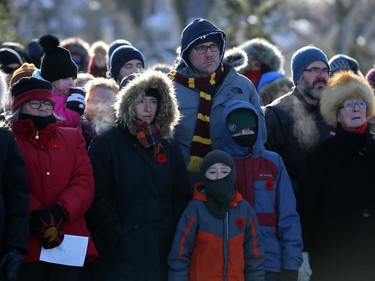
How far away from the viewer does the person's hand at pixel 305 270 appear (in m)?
8.26

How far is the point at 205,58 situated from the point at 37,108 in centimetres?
154

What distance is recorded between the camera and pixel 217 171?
7441 mm

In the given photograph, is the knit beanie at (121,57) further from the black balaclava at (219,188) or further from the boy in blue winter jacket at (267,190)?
the black balaclava at (219,188)

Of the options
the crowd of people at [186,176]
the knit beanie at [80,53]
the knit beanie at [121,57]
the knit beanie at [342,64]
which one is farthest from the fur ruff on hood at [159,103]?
the knit beanie at [80,53]

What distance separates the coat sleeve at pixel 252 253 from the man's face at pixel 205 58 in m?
1.27

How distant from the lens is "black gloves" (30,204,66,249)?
23.0 ft

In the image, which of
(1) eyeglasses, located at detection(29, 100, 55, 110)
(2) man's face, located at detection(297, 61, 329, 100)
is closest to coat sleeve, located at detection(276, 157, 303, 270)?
(2) man's face, located at detection(297, 61, 329, 100)

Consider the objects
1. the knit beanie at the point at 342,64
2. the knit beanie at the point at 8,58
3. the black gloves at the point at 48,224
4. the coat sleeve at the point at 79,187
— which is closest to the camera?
the black gloves at the point at 48,224

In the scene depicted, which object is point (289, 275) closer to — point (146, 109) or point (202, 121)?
point (202, 121)

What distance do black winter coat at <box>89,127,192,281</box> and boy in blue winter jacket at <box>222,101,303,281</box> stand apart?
482 mm

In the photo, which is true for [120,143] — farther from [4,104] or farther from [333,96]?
[333,96]

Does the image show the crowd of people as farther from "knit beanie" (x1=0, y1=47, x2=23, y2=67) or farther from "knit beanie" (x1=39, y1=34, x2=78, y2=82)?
"knit beanie" (x1=0, y1=47, x2=23, y2=67)

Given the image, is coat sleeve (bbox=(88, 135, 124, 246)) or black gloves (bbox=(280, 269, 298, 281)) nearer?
coat sleeve (bbox=(88, 135, 124, 246))

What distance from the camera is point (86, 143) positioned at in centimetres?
806
